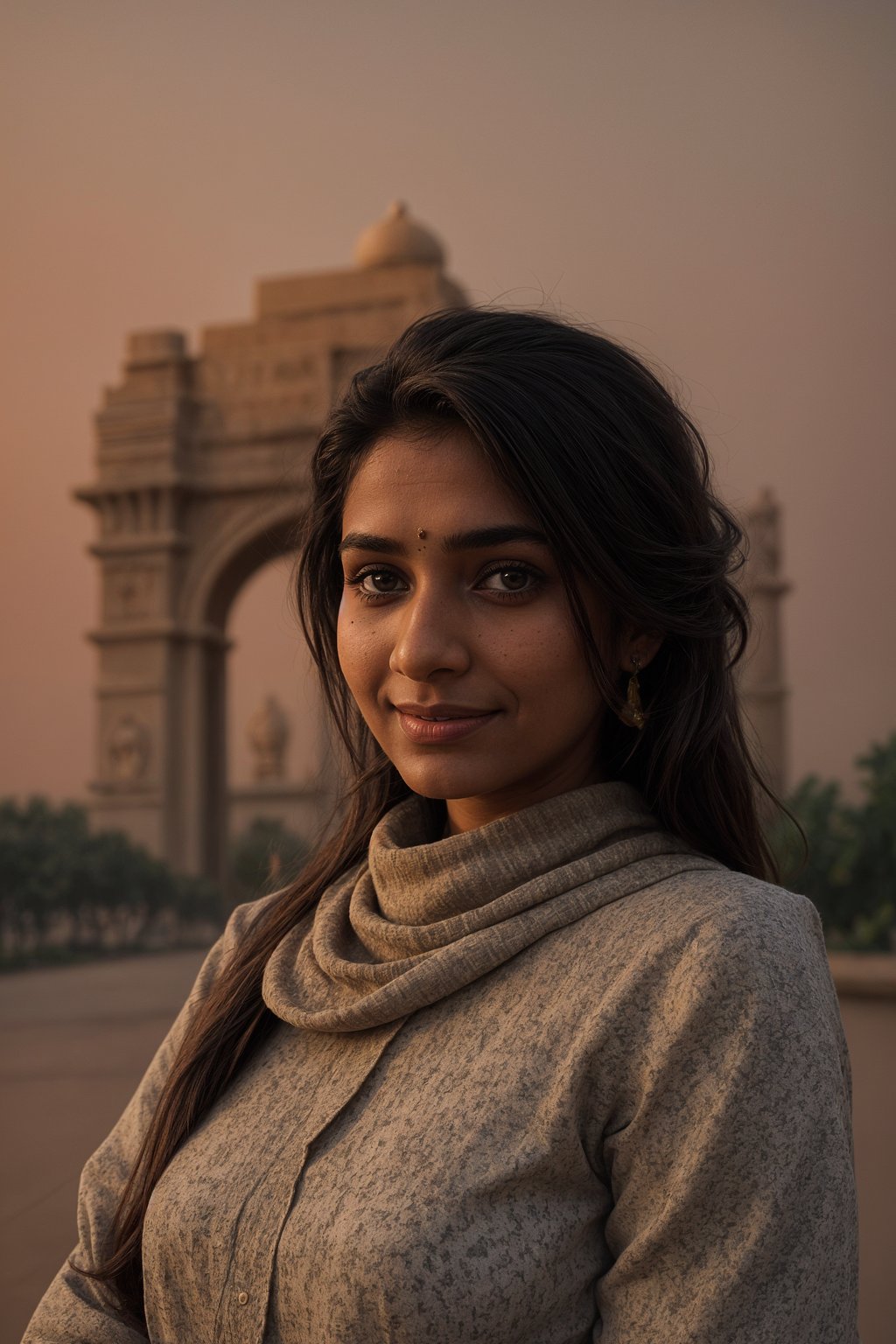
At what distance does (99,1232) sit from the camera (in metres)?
1.41

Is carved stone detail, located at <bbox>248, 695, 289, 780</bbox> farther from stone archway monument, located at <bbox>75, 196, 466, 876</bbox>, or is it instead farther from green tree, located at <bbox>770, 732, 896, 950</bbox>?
green tree, located at <bbox>770, 732, 896, 950</bbox>

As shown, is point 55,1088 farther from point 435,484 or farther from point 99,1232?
point 435,484

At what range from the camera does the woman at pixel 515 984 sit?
1.07m

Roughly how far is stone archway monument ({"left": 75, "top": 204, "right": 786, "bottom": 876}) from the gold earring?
12.8 metres

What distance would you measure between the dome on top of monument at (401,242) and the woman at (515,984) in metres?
13.2

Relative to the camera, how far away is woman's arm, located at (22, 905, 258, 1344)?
1361 millimetres

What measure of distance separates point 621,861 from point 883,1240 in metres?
3.08

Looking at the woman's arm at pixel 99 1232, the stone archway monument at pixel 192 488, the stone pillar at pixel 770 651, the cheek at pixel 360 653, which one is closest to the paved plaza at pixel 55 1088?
the woman's arm at pixel 99 1232

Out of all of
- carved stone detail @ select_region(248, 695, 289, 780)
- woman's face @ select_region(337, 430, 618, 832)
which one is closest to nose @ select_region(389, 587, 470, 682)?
woman's face @ select_region(337, 430, 618, 832)

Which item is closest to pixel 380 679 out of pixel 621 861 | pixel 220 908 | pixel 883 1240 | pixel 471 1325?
pixel 621 861

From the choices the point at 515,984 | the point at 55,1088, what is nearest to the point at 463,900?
the point at 515,984

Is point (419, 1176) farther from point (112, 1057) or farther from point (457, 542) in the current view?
point (112, 1057)

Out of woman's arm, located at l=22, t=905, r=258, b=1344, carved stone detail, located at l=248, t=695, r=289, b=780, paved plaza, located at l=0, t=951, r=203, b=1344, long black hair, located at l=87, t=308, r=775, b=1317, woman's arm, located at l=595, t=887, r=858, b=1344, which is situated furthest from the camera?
carved stone detail, located at l=248, t=695, r=289, b=780

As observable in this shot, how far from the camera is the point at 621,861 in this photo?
1.27 metres
